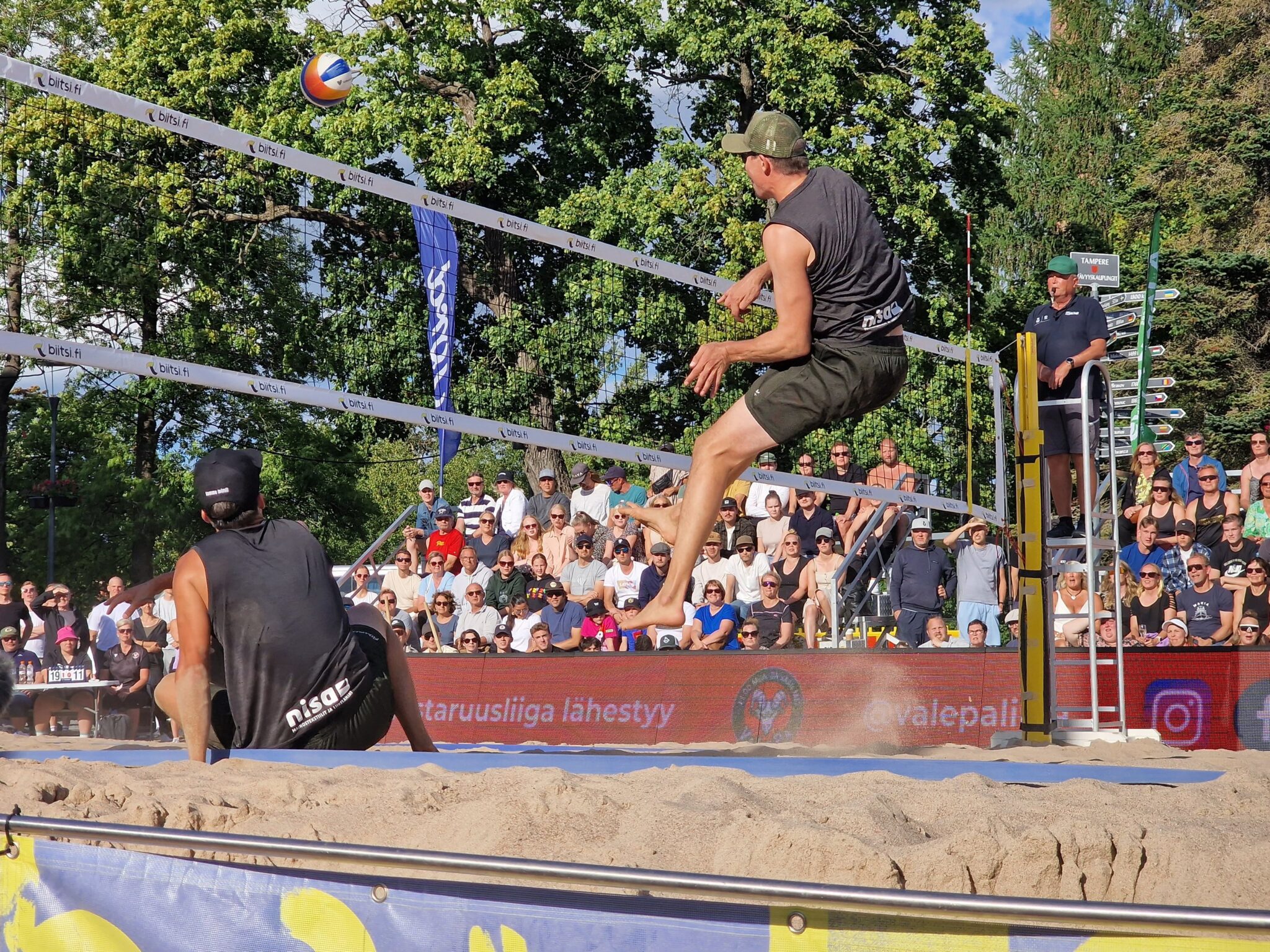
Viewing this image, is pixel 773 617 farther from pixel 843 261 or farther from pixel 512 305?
pixel 512 305

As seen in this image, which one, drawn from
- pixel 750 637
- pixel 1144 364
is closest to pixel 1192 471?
pixel 750 637

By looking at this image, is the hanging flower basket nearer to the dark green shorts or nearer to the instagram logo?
the instagram logo

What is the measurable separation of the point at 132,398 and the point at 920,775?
72.9ft

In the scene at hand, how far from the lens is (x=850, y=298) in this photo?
14.7 ft

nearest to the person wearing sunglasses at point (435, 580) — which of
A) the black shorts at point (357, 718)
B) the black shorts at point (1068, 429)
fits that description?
the black shorts at point (1068, 429)

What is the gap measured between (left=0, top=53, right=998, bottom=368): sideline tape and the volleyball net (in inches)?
140

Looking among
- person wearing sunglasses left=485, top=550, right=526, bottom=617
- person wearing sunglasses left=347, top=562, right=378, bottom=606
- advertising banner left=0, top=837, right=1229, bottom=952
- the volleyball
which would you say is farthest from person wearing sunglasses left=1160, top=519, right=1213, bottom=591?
the volleyball

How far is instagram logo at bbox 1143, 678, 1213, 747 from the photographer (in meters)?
7.36

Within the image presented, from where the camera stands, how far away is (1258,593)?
8.33 meters

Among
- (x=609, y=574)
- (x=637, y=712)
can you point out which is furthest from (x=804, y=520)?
(x=637, y=712)

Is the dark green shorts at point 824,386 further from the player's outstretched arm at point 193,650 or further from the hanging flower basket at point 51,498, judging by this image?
the hanging flower basket at point 51,498

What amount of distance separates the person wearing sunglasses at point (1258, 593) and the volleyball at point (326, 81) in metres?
8.57

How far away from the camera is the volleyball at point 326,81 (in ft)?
39.1

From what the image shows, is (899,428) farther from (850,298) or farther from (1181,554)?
(850,298)
